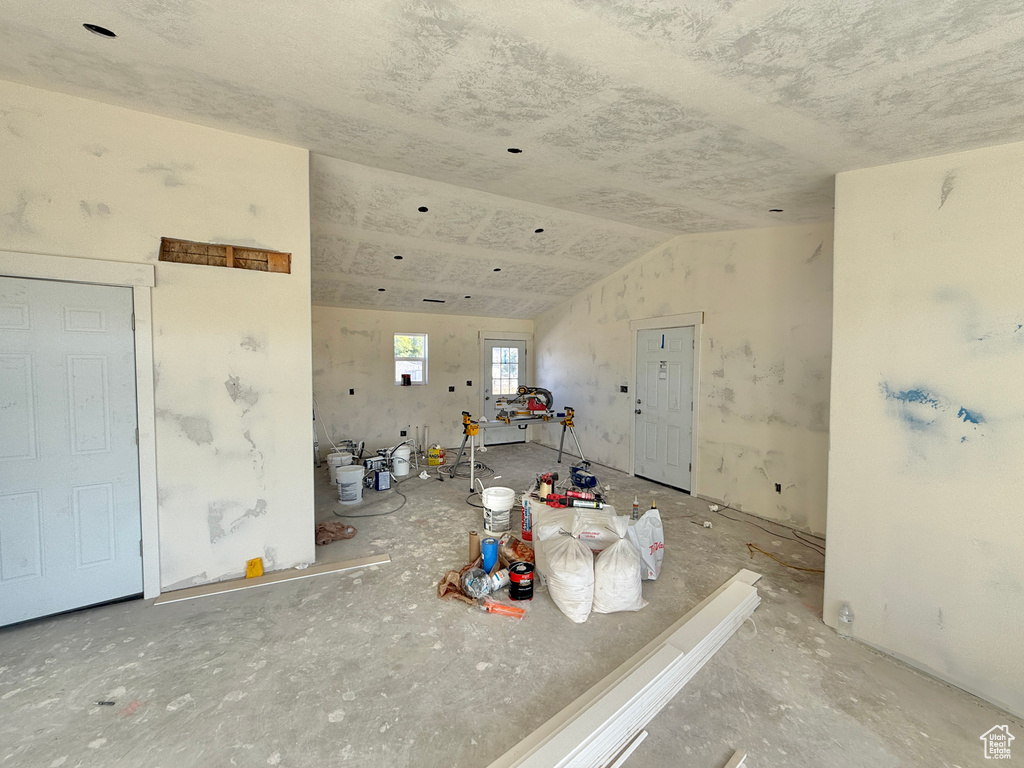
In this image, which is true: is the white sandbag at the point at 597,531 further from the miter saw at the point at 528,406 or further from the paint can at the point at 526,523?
the miter saw at the point at 528,406

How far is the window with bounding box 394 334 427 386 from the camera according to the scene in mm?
6383

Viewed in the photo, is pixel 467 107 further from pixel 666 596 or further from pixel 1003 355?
pixel 666 596

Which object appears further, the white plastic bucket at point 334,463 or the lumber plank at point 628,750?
the white plastic bucket at point 334,463

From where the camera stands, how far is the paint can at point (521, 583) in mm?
2586

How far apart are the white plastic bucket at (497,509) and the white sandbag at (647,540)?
1.05 meters

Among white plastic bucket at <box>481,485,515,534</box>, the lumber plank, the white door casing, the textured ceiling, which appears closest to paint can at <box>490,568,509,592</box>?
white plastic bucket at <box>481,485,515,534</box>

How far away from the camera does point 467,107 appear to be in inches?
82.3

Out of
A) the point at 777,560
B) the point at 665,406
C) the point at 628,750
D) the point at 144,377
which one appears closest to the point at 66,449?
the point at 144,377

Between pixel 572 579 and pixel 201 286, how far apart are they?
9.62ft

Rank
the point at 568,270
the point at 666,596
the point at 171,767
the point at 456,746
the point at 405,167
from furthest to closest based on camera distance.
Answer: the point at 568,270, the point at 405,167, the point at 666,596, the point at 456,746, the point at 171,767

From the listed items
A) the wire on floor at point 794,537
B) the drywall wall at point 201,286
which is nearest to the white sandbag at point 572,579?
the drywall wall at point 201,286

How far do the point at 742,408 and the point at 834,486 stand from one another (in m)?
1.83

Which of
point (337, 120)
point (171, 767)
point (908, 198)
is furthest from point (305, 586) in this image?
point (908, 198)

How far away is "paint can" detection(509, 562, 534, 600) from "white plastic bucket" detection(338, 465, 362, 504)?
2248mm
